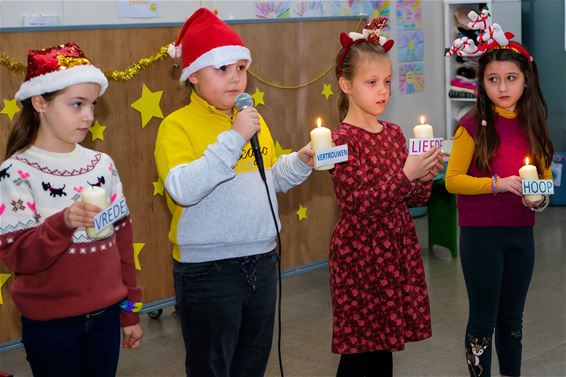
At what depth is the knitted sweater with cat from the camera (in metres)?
2.28

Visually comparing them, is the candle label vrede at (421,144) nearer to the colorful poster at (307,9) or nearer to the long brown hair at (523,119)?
the long brown hair at (523,119)

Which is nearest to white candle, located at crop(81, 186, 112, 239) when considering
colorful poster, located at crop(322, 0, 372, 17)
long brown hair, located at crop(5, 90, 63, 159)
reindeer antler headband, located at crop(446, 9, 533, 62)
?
long brown hair, located at crop(5, 90, 63, 159)

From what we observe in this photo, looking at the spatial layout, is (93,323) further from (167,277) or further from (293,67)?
(293,67)

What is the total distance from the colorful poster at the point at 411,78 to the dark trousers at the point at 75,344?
535 cm

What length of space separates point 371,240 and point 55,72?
45.3 inches

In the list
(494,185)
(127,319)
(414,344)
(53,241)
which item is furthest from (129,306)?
(414,344)

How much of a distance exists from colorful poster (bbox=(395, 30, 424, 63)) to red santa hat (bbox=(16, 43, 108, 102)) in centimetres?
520

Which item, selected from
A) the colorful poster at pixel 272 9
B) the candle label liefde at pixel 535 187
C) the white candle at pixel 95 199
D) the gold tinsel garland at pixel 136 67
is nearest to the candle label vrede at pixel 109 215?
the white candle at pixel 95 199

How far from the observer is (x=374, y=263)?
2930mm

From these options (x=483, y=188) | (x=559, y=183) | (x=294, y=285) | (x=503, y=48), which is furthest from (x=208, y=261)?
(x=559, y=183)

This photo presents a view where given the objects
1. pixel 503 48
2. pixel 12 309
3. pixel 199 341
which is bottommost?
pixel 12 309

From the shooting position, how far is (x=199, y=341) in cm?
254

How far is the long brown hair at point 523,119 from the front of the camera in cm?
318

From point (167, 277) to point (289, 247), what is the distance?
32.3 inches
